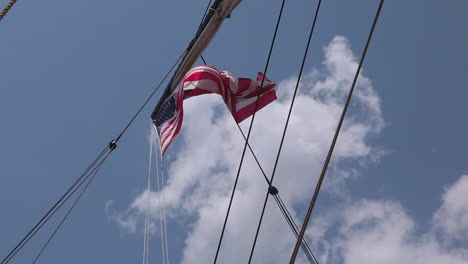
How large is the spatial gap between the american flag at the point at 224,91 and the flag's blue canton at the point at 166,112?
1.37 feet

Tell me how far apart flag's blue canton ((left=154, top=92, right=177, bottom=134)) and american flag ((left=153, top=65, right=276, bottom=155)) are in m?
0.42

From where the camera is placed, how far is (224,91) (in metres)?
11.4

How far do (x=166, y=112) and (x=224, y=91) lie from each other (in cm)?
229

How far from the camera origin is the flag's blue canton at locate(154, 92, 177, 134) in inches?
477

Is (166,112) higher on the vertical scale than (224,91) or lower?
lower

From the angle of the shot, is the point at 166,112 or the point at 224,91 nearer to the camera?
the point at 224,91

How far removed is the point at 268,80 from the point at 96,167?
20.4 ft

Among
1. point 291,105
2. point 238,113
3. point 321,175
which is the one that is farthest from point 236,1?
point 321,175

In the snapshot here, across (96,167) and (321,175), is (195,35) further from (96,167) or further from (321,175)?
(321,175)

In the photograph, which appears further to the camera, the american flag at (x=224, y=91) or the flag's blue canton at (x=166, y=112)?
the flag's blue canton at (x=166, y=112)

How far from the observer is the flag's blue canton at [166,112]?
39.7ft

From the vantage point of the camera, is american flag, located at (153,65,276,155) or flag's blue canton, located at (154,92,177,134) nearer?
american flag, located at (153,65,276,155)

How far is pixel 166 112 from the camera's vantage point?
12.6 metres

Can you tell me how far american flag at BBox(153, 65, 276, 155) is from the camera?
36.9 feet
